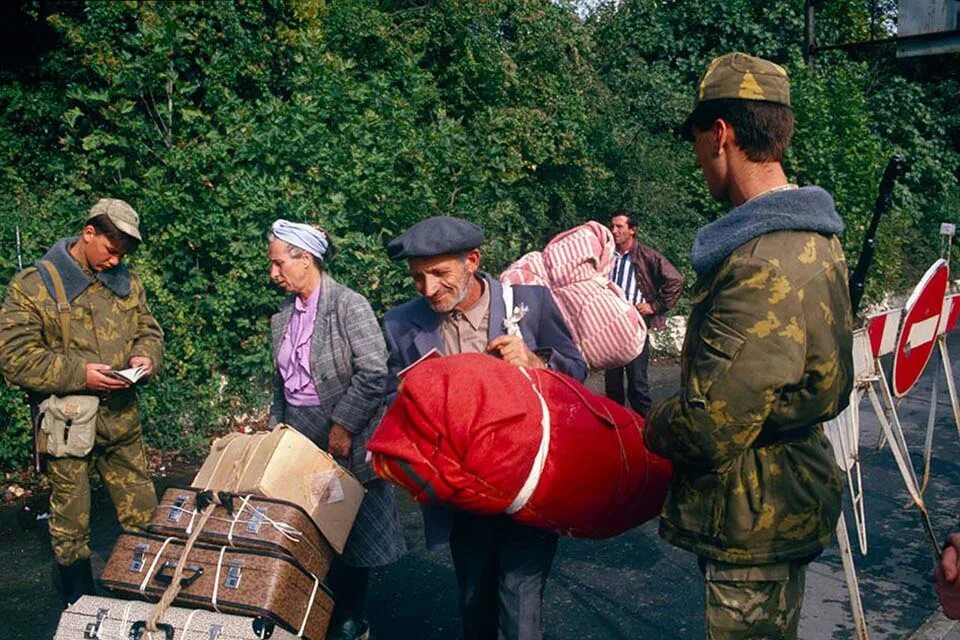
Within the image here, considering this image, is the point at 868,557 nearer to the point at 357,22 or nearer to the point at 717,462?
the point at 717,462

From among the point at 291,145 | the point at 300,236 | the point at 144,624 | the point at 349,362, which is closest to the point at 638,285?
the point at 291,145

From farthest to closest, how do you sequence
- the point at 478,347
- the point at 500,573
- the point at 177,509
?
the point at 478,347, the point at 500,573, the point at 177,509

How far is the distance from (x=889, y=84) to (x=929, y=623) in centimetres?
1877

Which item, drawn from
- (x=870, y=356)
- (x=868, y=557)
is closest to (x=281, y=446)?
(x=870, y=356)

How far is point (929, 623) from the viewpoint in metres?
4.56

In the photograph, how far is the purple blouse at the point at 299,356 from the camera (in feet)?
13.8

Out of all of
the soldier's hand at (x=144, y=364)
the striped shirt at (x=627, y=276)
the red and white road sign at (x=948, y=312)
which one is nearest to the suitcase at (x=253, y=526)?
the soldier's hand at (x=144, y=364)

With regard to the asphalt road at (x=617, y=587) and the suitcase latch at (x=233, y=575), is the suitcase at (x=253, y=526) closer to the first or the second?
the suitcase latch at (x=233, y=575)

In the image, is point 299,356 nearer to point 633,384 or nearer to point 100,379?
point 100,379

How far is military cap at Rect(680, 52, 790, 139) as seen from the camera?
2359 millimetres

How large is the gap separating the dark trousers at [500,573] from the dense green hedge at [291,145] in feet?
14.8

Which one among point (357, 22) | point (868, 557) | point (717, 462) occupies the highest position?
point (357, 22)

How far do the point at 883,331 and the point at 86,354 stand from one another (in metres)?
4.22

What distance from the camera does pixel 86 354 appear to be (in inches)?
177
